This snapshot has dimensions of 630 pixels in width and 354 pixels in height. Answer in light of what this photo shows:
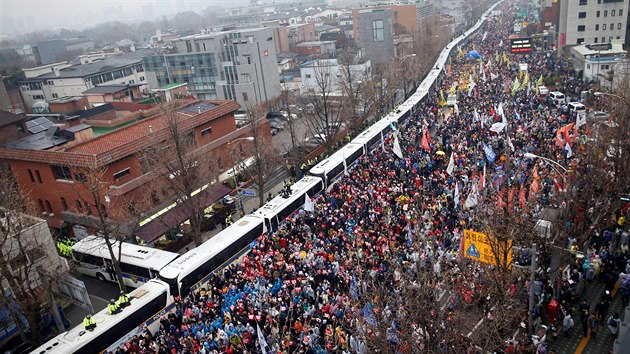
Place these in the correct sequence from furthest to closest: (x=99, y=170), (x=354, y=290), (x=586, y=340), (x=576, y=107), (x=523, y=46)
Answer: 1. (x=523, y=46)
2. (x=576, y=107)
3. (x=99, y=170)
4. (x=354, y=290)
5. (x=586, y=340)

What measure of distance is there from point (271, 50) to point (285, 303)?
46117mm

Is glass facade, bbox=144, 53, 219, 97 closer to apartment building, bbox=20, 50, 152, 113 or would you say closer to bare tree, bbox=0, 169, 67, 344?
apartment building, bbox=20, 50, 152, 113

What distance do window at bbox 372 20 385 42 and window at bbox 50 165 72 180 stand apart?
172ft

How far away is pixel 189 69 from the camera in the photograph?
6006 cm

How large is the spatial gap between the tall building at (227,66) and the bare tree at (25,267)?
112 feet

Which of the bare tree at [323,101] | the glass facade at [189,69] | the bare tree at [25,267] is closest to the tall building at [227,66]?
the glass facade at [189,69]

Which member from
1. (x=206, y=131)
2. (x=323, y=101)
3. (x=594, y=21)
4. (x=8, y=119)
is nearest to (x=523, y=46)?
(x=594, y=21)

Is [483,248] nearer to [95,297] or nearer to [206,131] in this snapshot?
[95,297]

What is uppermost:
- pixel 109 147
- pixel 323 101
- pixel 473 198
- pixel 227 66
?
pixel 227 66

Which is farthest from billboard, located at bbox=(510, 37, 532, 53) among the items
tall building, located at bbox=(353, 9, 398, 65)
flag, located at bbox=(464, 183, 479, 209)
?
flag, located at bbox=(464, 183, 479, 209)

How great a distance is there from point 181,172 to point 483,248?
46.7ft

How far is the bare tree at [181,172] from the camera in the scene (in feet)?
74.9

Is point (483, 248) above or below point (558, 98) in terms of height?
above

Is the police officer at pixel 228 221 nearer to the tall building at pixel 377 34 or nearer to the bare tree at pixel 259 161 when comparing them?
the bare tree at pixel 259 161
